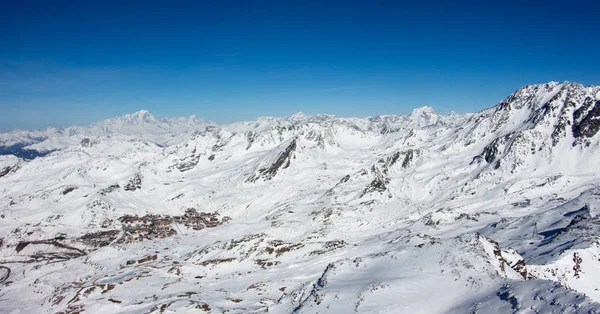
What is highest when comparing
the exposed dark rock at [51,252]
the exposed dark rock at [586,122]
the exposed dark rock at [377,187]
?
the exposed dark rock at [586,122]

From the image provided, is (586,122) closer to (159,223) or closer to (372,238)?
(372,238)

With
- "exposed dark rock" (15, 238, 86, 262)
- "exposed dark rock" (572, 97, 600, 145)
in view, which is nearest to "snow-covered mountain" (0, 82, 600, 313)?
"exposed dark rock" (572, 97, 600, 145)

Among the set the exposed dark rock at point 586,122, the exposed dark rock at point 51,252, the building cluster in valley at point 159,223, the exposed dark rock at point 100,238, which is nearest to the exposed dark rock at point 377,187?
the building cluster in valley at point 159,223

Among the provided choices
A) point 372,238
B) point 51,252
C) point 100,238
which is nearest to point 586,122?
point 372,238

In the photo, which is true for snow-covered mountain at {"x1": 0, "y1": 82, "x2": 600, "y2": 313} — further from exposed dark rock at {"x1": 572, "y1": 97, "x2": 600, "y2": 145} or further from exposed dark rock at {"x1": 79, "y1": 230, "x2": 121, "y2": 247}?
exposed dark rock at {"x1": 79, "y1": 230, "x2": 121, "y2": 247}

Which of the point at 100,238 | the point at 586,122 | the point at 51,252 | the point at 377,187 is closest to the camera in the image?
the point at 51,252

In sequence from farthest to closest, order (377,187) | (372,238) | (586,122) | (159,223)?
1. (159,223)
2. (377,187)
3. (586,122)
4. (372,238)

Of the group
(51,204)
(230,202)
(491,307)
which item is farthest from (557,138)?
(51,204)

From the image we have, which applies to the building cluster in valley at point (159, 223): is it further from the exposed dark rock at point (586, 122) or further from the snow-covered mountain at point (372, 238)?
the exposed dark rock at point (586, 122)
